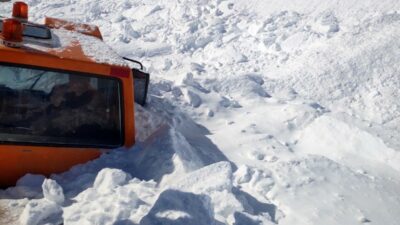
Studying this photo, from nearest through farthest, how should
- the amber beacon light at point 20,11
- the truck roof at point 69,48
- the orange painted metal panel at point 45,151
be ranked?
the orange painted metal panel at point 45,151
the truck roof at point 69,48
the amber beacon light at point 20,11

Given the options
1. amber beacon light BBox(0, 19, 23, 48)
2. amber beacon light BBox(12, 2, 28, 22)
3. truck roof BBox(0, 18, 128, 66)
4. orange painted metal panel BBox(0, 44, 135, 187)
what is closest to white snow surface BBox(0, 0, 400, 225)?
orange painted metal panel BBox(0, 44, 135, 187)

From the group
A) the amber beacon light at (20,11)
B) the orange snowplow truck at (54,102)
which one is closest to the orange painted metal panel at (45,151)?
the orange snowplow truck at (54,102)

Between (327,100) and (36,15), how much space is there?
706 cm

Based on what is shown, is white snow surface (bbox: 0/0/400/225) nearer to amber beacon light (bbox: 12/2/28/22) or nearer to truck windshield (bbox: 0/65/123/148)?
truck windshield (bbox: 0/65/123/148)

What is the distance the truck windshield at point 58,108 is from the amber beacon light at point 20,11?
0.66 meters

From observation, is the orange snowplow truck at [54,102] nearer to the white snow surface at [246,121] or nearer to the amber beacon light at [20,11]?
the amber beacon light at [20,11]

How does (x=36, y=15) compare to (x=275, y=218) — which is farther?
(x=36, y=15)

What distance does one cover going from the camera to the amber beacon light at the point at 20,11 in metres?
3.07

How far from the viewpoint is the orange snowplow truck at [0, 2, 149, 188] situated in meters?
2.63

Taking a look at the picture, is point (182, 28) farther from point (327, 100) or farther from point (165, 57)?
point (327, 100)

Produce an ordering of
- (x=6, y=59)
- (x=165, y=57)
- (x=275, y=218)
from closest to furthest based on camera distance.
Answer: (x=6, y=59)
(x=275, y=218)
(x=165, y=57)

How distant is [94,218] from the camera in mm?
2385

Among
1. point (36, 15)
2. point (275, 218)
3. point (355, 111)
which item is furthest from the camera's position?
point (36, 15)

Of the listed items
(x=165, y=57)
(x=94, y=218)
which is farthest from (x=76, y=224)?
(x=165, y=57)
